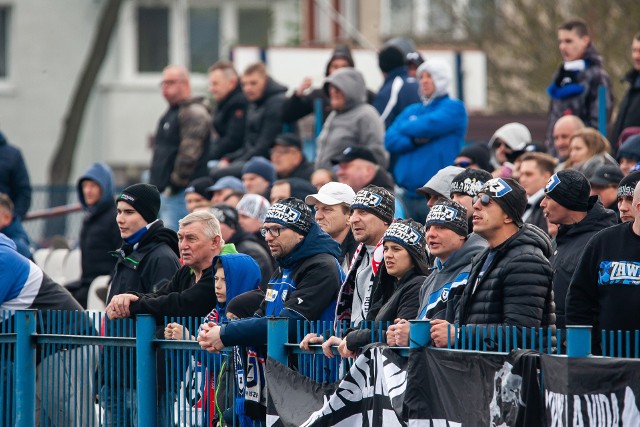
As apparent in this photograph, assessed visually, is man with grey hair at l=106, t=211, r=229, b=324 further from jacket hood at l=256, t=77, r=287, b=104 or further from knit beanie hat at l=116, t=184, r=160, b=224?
jacket hood at l=256, t=77, r=287, b=104

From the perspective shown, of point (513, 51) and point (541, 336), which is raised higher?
point (513, 51)

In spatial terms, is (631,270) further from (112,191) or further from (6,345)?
(112,191)

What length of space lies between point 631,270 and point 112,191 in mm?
7546

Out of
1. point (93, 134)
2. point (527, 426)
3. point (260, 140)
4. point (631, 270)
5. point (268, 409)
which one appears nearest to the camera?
point (527, 426)

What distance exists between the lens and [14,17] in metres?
33.8

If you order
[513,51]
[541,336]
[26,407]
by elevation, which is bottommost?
[26,407]

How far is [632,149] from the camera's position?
1122 cm

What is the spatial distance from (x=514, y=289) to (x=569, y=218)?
152 cm

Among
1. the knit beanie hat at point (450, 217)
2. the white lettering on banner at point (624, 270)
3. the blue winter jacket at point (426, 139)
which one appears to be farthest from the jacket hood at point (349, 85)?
the white lettering on banner at point (624, 270)

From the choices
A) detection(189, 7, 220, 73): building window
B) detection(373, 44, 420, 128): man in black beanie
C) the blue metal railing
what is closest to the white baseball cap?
the blue metal railing

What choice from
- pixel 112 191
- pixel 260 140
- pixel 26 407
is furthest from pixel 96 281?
pixel 26 407

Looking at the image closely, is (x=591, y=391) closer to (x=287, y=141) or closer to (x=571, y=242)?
(x=571, y=242)

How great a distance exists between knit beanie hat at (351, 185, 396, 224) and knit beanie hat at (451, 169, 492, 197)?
0.44 m

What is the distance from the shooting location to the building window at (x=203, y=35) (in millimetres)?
34781
